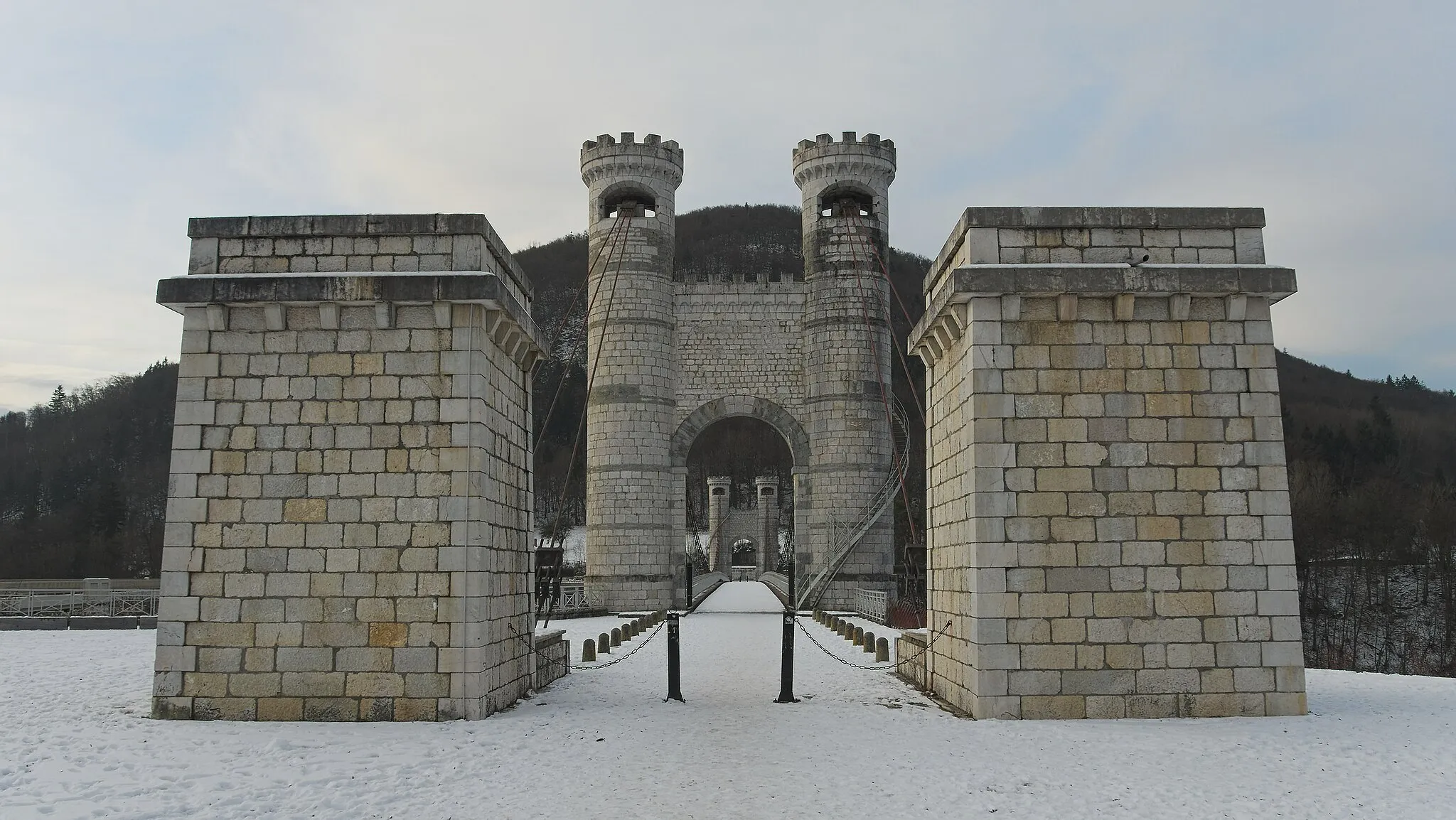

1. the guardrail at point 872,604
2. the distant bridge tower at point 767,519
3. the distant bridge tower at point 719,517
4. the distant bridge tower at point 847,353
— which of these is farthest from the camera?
the distant bridge tower at point 719,517

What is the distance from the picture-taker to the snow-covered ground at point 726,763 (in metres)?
5.82

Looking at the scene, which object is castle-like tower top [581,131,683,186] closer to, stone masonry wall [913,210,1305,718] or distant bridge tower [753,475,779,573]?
stone masonry wall [913,210,1305,718]

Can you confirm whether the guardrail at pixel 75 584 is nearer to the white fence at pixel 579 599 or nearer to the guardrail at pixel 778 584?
the white fence at pixel 579 599

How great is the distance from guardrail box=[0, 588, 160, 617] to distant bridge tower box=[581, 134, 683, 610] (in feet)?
30.3

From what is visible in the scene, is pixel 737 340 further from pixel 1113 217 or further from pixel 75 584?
pixel 75 584

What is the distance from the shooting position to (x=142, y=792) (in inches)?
231

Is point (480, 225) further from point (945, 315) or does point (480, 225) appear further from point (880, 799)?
point (880, 799)

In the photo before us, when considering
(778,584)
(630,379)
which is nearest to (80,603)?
(630,379)

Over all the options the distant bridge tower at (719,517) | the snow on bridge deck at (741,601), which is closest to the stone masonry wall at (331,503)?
the snow on bridge deck at (741,601)

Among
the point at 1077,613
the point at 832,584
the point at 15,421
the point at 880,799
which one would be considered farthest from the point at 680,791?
the point at 15,421

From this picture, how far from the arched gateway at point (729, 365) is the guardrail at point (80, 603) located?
9.30 meters

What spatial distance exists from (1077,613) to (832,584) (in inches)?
Result: 648

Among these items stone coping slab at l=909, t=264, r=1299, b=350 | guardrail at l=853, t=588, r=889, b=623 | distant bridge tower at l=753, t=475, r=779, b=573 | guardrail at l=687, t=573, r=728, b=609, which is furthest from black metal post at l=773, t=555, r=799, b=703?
distant bridge tower at l=753, t=475, r=779, b=573

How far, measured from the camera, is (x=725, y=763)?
704 cm
